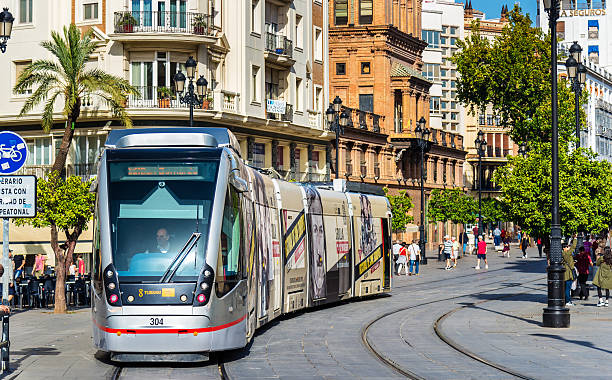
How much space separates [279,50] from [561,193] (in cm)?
2610

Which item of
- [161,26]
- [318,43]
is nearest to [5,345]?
[161,26]

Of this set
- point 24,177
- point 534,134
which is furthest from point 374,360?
point 534,134

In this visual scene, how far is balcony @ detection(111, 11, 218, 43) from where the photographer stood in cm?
4778

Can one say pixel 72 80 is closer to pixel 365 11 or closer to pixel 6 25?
pixel 6 25

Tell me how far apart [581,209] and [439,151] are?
58537mm

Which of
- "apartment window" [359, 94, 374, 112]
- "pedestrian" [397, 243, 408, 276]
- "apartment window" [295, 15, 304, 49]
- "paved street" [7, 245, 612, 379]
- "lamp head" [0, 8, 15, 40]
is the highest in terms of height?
"apartment window" [295, 15, 304, 49]

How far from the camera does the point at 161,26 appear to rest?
159 ft

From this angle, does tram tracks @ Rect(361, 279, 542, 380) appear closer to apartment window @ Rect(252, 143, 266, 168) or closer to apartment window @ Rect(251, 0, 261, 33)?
apartment window @ Rect(252, 143, 266, 168)

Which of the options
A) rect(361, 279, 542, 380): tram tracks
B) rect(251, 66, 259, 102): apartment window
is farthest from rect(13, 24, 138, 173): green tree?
rect(361, 279, 542, 380): tram tracks

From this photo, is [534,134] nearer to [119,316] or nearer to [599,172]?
[599,172]

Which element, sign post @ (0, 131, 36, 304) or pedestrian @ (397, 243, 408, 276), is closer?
sign post @ (0, 131, 36, 304)

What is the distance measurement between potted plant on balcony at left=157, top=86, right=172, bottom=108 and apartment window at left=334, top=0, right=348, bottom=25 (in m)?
31.0

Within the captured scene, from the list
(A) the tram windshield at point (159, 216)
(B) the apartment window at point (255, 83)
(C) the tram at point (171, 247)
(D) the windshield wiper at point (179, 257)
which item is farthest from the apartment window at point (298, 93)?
(D) the windshield wiper at point (179, 257)

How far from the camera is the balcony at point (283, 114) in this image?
54547 millimetres
